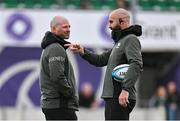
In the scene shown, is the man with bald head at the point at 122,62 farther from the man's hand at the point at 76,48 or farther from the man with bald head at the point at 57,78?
the man's hand at the point at 76,48

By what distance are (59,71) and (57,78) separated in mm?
84

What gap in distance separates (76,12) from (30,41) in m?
1.50

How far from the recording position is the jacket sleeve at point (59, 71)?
24.1ft

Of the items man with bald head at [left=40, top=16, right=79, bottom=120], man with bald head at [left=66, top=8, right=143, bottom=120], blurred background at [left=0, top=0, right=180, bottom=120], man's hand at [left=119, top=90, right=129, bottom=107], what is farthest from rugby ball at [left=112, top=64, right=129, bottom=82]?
blurred background at [left=0, top=0, right=180, bottom=120]

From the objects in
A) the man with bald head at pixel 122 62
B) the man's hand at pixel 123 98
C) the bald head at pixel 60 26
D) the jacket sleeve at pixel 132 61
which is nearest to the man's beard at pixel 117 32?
the man with bald head at pixel 122 62

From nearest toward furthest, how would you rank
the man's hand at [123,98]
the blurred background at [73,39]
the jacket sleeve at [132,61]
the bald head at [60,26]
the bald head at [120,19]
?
the man's hand at [123,98] < the jacket sleeve at [132,61] < the bald head at [120,19] < the bald head at [60,26] < the blurred background at [73,39]

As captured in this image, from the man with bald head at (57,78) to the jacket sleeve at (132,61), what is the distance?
754 mm

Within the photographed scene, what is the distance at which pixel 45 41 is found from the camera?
759 cm

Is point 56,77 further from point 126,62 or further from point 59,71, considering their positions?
point 126,62

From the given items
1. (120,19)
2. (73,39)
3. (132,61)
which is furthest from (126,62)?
(73,39)

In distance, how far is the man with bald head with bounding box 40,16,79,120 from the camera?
7.38 meters

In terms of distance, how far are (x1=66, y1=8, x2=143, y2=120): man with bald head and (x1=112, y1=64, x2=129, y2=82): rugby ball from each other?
6cm

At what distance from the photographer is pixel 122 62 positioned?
7.30 meters

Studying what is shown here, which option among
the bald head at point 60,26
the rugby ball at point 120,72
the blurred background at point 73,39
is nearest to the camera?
the rugby ball at point 120,72
